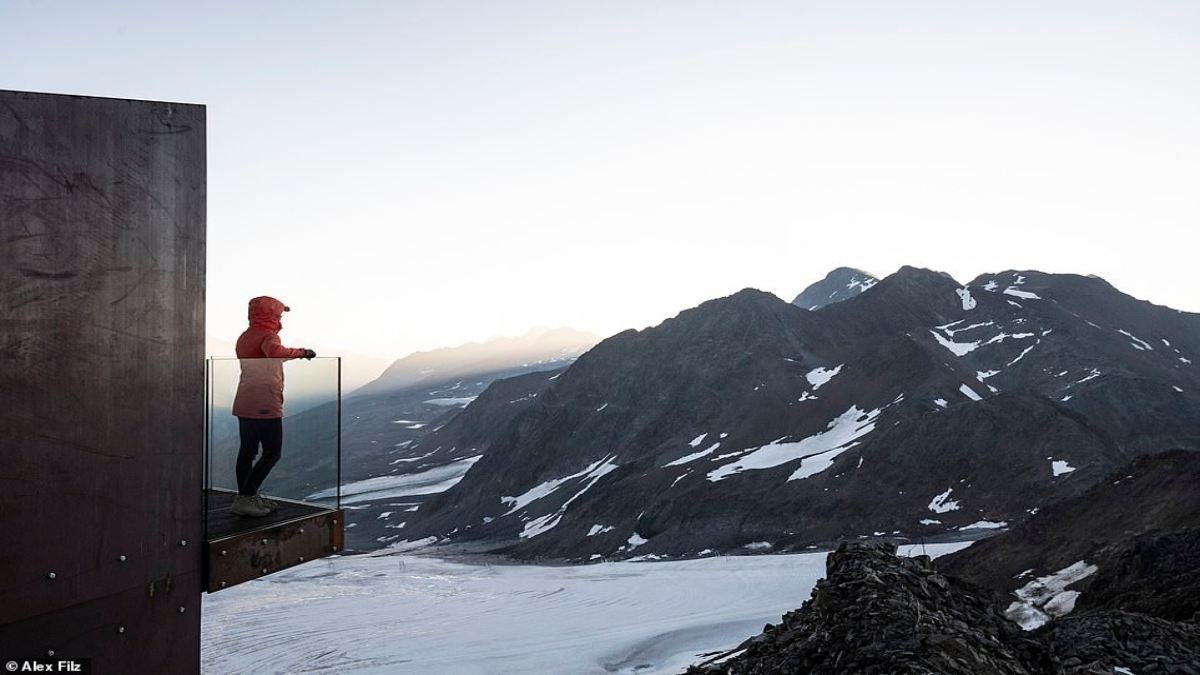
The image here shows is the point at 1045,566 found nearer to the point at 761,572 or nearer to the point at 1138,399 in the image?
the point at 761,572

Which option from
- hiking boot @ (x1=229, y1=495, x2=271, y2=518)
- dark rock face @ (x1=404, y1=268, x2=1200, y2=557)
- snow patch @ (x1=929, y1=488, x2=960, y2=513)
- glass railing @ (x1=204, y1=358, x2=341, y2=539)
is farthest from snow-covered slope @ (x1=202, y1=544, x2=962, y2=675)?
hiking boot @ (x1=229, y1=495, x2=271, y2=518)

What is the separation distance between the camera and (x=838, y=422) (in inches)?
2281

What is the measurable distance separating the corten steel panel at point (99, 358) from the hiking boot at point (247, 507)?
0.78m

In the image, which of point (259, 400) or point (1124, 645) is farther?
point (1124, 645)

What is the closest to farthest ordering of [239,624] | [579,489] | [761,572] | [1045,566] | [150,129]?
[150,129] → [1045,566] → [239,624] → [761,572] → [579,489]

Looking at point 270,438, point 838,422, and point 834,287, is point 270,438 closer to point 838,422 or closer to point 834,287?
point 838,422

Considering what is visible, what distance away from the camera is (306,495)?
20.9 ft

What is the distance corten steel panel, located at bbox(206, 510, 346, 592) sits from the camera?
5.23 metres

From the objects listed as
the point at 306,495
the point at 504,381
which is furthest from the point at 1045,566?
the point at 504,381

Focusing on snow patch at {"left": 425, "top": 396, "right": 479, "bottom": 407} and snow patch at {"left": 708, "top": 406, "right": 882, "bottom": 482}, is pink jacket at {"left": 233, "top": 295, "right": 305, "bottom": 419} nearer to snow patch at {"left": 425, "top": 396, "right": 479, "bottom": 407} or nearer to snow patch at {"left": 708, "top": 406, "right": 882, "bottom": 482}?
snow patch at {"left": 708, "top": 406, "right": 882, "bottom": 482}

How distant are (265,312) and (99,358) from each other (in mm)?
1707

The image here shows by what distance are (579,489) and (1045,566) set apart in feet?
137

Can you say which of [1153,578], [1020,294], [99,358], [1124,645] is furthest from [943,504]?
[1020,294]

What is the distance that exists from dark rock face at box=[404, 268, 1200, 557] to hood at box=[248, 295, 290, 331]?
3914cm
